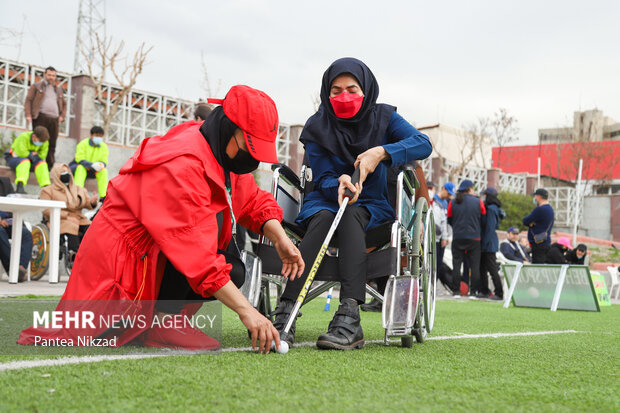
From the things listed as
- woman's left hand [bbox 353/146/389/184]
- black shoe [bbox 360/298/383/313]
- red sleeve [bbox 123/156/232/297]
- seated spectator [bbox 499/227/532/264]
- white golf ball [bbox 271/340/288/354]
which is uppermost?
woman's left hand [bbox 353/146/389/184]

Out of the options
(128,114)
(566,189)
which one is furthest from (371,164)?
→ (566,189)

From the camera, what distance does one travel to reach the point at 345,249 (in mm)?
3189

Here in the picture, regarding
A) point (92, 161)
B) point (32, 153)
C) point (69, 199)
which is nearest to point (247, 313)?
point (69, 199)

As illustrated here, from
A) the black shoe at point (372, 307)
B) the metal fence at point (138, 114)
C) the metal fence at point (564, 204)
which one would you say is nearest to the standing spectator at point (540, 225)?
the black shoe at point (372, 307)

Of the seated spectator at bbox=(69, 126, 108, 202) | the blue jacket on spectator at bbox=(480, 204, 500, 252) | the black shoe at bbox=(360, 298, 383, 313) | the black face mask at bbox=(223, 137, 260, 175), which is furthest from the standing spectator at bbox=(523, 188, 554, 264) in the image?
the black face mask at bbox=(223, 137, 260, 175)

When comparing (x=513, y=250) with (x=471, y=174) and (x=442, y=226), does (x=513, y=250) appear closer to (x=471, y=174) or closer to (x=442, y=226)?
(x=442, y=226)

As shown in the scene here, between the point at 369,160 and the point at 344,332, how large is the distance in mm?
870

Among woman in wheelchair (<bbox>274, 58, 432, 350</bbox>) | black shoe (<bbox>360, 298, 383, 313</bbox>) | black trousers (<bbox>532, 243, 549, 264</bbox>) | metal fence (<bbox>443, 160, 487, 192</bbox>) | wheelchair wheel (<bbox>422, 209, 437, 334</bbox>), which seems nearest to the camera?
woman in wheelchair (<bbox>274, 58, 432, 350</bbox>)

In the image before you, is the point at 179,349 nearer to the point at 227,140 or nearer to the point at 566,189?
the point at 227,140

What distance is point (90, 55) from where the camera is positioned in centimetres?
2220

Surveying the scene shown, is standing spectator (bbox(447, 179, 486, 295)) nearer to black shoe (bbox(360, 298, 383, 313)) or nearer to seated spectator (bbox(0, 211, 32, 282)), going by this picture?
black shoe (bbox(360, 298, 383, 313))

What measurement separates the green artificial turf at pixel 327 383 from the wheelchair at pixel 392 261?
0.22m

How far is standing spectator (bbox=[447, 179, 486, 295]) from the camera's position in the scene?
10211 millimetres

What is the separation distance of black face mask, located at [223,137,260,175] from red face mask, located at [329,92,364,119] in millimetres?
962
